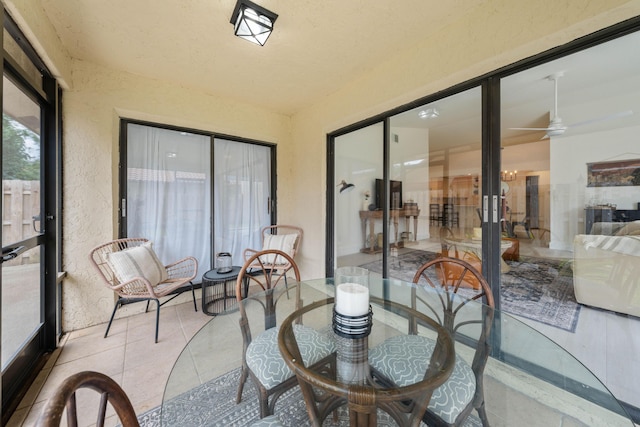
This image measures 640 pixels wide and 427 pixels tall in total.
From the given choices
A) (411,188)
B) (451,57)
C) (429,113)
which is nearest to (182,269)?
(411,188)

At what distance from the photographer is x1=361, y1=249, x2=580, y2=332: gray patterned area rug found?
A: 171 centimetres

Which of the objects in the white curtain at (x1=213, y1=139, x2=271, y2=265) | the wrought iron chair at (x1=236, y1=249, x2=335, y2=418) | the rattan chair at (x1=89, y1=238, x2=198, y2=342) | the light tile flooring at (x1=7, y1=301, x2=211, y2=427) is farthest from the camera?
the white curtain at (x1=213, y1=139, x2=271, y2=265)

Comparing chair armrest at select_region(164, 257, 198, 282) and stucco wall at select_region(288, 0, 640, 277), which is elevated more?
stucco wall at select_region(288, 0, 640, 277)

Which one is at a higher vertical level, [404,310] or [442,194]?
[442,194]

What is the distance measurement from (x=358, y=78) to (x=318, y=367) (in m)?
2.73

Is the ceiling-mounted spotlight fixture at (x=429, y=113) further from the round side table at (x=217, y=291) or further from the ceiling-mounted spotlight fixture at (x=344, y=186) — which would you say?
the round side table at (x=217, y=291)

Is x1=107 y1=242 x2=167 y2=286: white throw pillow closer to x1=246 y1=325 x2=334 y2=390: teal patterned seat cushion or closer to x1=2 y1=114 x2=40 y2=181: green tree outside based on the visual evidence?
x1=2 y1=114 x2=40 y2=181: green tree outside

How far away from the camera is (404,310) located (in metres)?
1.52

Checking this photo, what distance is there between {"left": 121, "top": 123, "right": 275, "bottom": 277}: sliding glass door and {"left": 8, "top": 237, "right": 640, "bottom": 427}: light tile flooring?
0.93 m

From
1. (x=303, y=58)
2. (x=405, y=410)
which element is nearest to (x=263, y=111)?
(x=303, y=58)

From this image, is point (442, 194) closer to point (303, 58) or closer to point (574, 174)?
point (574, 174)

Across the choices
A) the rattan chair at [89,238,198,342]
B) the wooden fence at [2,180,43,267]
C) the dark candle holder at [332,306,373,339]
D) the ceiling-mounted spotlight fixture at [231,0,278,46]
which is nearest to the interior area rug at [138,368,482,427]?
the dark candle holder at [332,306,373,339]

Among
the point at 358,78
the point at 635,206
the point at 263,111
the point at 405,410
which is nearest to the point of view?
the point at 405,410

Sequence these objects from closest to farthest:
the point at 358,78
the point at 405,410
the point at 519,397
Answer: the point at 405,410
the point at 519,397
the point at 358,78
